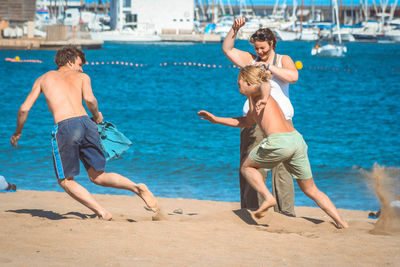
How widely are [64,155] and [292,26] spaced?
11060 cm

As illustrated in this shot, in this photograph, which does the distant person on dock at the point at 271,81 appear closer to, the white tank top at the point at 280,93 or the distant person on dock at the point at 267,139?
the white tank top at the point at 280,93

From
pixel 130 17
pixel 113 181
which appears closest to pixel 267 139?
pixel 113 181

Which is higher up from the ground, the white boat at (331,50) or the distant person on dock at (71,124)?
the distant person on dock at (71,124)

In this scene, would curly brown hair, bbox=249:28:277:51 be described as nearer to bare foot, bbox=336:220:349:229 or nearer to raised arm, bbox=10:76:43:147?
bare foot, bbox=336:220:349:229

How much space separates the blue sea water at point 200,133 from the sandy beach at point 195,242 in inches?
109

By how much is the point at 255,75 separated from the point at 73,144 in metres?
1.64

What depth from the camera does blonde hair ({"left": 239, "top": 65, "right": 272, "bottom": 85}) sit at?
502 cm

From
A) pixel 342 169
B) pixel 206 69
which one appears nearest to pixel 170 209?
pixel 342 169

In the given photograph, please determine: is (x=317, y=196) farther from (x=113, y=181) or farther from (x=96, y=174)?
(x=96, y=174)

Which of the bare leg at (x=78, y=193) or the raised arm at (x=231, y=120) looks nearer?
the raised arm at (x=231, y=120)

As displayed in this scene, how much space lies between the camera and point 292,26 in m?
113

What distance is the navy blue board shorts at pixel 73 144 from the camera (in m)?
5.21

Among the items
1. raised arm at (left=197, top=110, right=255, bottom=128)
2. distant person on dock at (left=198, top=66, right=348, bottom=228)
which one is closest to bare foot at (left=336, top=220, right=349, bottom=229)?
distant person on dock at (left=198, top=66, right=348, bottom=228)

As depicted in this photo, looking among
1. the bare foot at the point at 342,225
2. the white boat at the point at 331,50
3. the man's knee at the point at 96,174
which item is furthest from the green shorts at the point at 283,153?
the white boat at the point at 331,50
